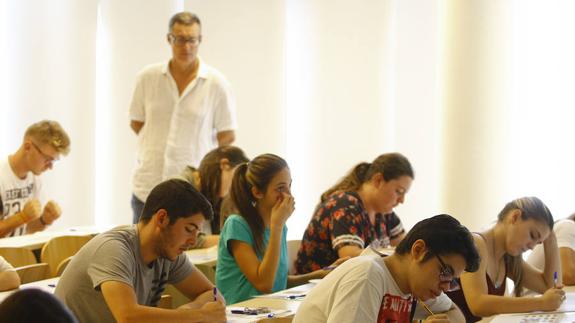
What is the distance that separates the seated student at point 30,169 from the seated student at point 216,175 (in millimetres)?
922

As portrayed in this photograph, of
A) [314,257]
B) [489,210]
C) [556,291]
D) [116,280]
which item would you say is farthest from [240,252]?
[489,210]

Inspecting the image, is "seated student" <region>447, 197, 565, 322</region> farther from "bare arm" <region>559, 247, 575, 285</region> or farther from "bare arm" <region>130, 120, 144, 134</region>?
"bare arm" <region>130, 120, 144, 134</region>

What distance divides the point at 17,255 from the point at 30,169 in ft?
3.64

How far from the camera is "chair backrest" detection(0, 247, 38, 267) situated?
16.2 feet

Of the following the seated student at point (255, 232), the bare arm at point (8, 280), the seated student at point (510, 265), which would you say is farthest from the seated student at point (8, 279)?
the seated student at point (510, 265)

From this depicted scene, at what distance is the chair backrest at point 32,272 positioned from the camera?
4.21 metres

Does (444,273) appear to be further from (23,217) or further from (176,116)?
Answer: (176,116)

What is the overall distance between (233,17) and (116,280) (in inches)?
190

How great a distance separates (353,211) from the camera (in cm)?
488

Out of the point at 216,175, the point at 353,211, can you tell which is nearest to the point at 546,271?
the point at 353,211

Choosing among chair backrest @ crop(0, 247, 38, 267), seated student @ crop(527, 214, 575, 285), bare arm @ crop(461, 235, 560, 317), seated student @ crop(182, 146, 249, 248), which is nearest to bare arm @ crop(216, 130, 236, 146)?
seated student @ crop(182, 146, 249, 248)

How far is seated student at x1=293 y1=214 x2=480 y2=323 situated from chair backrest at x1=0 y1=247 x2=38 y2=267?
2.49 m

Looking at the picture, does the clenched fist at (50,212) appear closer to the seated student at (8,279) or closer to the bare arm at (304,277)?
the bare arm at (304,277)

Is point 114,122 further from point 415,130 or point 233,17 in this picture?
point 415,130
